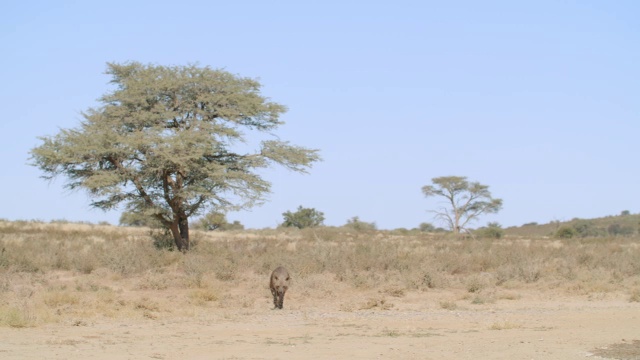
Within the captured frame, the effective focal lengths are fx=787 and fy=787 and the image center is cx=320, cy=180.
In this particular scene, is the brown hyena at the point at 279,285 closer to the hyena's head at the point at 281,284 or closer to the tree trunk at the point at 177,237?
the hyena's head at the point at 281,284

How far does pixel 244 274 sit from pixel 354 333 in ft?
32.2

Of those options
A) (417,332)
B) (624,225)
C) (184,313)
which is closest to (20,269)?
(184,313)

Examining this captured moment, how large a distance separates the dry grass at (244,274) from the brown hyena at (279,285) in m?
0.95

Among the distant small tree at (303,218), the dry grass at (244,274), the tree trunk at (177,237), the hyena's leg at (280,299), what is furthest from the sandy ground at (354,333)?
the distant small tree at (303,218)

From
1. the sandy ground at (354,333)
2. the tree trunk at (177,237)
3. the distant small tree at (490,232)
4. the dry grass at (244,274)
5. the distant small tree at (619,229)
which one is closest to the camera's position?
the sandy ground at (354,333)

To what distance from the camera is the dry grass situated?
65.3 feet

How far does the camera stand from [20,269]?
23.4 metres

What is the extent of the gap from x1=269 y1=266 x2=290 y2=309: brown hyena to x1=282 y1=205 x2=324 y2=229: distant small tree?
4421cm

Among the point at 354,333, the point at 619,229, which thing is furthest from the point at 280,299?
the point at 619,229

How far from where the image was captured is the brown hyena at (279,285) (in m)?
19.2

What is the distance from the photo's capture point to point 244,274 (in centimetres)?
2405

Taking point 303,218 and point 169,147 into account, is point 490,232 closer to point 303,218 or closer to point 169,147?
point 303,218

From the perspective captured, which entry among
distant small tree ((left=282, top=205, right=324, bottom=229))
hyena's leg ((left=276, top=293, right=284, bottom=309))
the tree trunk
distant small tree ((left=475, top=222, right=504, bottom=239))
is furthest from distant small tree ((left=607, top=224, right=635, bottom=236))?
hyena's leg ((left=276, top=293, right=284, bottom=309))

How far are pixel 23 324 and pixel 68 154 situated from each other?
1170 centimetres
